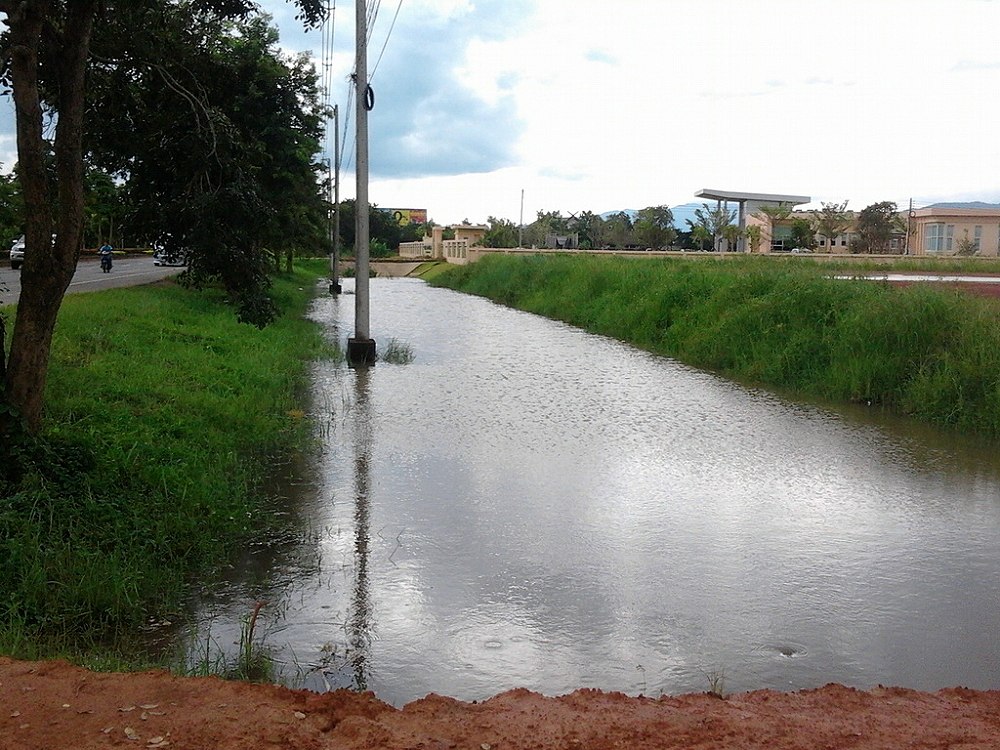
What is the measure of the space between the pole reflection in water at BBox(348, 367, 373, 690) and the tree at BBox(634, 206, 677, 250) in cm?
6747

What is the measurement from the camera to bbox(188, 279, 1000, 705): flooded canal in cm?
538

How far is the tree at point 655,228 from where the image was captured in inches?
3093

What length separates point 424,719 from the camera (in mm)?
4266

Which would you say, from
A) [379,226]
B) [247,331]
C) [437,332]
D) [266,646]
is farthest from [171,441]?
[379,226]

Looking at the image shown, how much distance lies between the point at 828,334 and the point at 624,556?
9.71m

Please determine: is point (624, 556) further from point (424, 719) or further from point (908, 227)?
point (908, 227)

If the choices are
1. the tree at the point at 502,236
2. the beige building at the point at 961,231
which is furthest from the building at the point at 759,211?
the tree at the point at 502,236

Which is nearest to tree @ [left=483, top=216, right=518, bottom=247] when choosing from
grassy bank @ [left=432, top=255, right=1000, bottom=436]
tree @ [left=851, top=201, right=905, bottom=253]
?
tree @ [left=851, top=201, right=905, bottom=253]

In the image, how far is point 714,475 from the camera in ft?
32.0

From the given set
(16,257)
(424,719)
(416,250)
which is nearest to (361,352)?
(424,719)

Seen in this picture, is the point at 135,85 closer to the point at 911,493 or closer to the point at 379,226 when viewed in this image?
the point at 911,493

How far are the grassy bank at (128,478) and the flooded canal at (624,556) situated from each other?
46cm

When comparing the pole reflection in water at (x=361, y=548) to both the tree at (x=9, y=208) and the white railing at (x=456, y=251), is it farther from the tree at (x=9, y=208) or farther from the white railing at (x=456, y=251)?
the white railing at (x=456, y=251)

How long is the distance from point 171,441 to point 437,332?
1632 cm
